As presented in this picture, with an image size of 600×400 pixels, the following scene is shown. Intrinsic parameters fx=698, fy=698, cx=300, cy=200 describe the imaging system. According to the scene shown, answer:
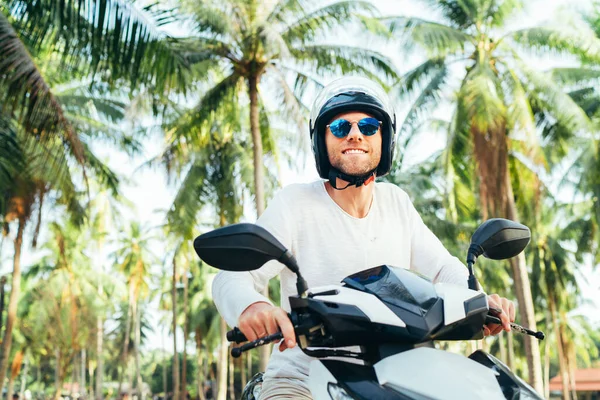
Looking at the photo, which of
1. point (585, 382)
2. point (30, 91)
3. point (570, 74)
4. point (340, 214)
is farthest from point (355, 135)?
point (585, 382)

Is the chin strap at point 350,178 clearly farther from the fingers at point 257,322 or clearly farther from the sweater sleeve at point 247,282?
the fingers at point 257,322

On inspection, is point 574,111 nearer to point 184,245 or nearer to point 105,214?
point 184,245

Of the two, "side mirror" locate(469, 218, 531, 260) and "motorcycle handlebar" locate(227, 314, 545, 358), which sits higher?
"side mirror" locate(469, 218, 531, 260)

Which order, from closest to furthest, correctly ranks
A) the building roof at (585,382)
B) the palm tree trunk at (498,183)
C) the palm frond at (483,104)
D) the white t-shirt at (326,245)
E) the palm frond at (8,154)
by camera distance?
the white t-shirt at (326,245)
the palm frond at (8,154)
the palm frond at (483,104)
the palm tree trunk at (498,183)
the building roof at (585,382)

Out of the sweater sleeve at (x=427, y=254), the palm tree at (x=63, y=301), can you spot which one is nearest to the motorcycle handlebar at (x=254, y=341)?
the sweater sleeve at (x=427, y=254)

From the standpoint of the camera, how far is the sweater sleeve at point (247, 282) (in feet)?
6.04

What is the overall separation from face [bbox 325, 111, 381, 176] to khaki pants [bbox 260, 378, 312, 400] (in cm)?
65

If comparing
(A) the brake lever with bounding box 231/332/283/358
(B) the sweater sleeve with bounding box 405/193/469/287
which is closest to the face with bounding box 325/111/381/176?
(B) the sweater sleeve with bounding box 405/193/469/287

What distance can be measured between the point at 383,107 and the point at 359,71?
54.8 feet

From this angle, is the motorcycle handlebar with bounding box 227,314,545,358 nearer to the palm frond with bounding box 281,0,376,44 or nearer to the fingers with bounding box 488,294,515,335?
the fingers with bounding box 488,294,515,335

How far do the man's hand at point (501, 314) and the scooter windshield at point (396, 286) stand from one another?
34cm

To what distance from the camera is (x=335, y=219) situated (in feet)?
7.41

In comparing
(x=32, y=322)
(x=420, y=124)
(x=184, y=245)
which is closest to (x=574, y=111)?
(x=420, y=124)

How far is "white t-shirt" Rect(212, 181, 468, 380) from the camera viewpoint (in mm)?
2148
